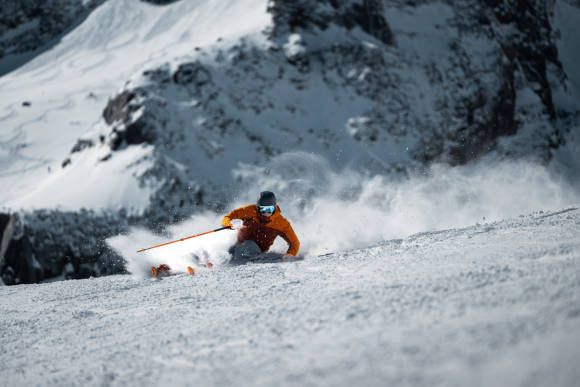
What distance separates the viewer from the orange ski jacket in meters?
5.83

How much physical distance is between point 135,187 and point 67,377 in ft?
26.2

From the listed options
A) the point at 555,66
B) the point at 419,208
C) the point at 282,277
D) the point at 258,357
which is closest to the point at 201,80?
the point at 419,208

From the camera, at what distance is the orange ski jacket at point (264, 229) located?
5.83 m

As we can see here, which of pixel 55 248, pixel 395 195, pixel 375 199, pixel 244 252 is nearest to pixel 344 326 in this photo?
pixel 244 252

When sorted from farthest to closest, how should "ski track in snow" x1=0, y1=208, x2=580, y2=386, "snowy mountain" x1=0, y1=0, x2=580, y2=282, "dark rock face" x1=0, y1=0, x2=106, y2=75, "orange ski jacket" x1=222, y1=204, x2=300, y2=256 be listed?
"dark rock face" x1=0, y1=0, x2=106, y2=75 → "snowy mountain" x1=0, y1=0, x2=580, y2=282 → "orange ski jacket" x1=222, y1=204, x2=300, y2=256 → "ski track in snow" x1=0, y1=208, x2=580, y2=386

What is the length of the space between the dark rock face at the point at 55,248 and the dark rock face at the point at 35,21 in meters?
21.6

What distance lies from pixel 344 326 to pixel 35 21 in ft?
109

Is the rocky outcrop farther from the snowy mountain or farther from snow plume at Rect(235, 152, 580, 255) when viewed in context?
snow plume at Rect(235, 152, 580, 255)

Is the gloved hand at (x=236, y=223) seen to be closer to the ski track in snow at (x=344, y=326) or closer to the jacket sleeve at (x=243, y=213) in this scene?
the jacket sleeve at (x=243, y=213)

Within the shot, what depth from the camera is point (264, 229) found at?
5965 millimetres

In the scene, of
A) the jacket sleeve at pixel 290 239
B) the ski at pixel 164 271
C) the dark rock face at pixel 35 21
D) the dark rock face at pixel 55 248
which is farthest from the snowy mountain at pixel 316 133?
the dark rock face at pixel 35 21

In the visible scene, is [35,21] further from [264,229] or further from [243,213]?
[264,229]

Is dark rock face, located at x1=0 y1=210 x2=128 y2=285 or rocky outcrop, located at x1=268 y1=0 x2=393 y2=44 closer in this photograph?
dark rock face, located at x1=0 y1=210 x2=128 y2=285

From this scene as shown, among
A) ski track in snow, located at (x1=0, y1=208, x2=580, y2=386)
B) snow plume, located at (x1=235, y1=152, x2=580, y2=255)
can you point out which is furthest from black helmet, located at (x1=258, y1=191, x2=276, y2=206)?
snow plume, located at (x1=235, y1=152, x2=580, y2=255)
